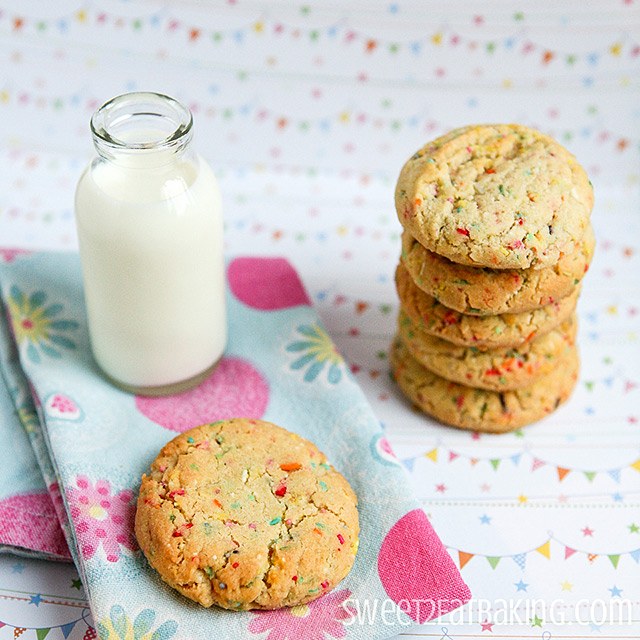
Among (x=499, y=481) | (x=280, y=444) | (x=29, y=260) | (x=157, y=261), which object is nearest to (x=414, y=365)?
(x=499, y=481)

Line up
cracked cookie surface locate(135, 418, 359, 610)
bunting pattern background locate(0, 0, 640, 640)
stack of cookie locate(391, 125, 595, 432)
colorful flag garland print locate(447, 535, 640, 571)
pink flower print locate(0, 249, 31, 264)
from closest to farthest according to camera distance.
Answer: cracked cookie surface locate(135, 418, 359, 610) < stack of cookie locate(391, 125, 595, 432) < colorful flag garland print locate(447, 535, 640, 571) < pink flower print locate(0, 249, 31, 264) < bunting pattern background locate(0, 0, 640, 640)

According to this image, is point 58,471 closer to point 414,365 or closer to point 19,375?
point 19,375

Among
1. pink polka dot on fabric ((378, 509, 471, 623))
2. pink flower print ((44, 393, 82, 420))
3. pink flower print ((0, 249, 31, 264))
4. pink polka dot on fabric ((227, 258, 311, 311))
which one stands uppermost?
pink flower print ((0, 249, 31, 264))

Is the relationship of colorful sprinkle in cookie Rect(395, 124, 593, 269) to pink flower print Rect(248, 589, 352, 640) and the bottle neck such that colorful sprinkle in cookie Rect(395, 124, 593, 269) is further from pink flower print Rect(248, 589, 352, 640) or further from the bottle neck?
pink flower print Rect(248, 589, 352, 640)

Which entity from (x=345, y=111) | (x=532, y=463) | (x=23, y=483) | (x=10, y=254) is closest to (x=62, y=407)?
(x=23, y=483)

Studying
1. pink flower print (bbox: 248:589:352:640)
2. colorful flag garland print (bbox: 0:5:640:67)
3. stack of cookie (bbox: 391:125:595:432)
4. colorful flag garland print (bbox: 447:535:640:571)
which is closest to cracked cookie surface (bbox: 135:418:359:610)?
pink flower print (bbox: 248:589:352:640)

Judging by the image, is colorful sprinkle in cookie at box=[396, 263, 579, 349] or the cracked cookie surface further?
colorful sprinkle in cookie at box=[396, 263, 579, 349]
